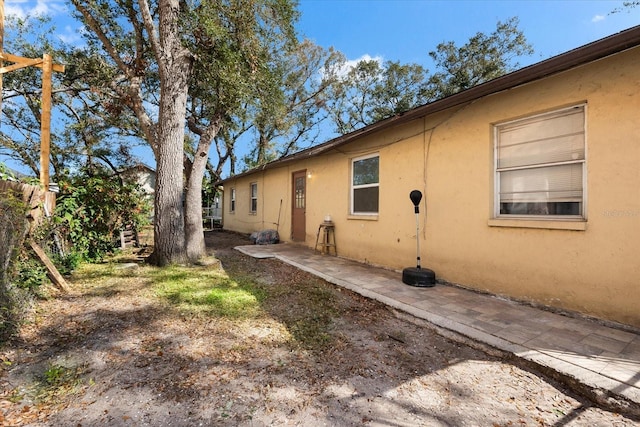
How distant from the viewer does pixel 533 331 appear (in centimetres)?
283

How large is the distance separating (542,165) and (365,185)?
338 cm

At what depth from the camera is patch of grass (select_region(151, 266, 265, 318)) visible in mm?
3488

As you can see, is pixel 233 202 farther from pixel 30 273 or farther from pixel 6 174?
pixel 30 273

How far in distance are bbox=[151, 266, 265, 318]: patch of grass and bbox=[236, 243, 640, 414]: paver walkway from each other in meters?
1.56

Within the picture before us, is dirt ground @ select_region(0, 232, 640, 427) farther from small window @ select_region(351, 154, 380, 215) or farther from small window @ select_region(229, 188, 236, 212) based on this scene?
small window @ select_region(229, 188, 236, 212)

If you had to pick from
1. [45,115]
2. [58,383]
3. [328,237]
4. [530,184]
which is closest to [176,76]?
[45,115]

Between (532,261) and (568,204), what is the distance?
818mm

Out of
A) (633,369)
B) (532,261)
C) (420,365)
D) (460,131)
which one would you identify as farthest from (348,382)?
(460,131)

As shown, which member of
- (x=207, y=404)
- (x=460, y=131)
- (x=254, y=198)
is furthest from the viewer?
(x=254, y=198)

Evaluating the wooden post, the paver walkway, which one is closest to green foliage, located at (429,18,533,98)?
the paver walkway

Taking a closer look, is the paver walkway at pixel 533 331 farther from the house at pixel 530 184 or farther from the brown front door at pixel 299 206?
the brown front door at pixel 299 206

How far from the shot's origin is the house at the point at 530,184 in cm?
292

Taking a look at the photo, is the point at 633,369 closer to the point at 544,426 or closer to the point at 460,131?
the point at 544,426

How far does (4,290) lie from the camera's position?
2.71 meters
